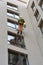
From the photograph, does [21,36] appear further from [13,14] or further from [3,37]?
[13,14]

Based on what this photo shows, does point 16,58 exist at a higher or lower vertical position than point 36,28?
lower

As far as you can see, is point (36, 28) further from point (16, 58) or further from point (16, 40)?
point (16, 58)

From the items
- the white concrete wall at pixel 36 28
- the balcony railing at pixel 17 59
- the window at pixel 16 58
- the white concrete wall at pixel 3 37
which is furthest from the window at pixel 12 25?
the balcony railing at pixel 17 59

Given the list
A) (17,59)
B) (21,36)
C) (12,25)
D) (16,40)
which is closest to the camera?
(17,59)

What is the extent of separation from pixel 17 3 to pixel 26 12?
172 cm

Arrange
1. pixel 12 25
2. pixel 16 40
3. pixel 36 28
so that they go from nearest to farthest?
pixel 16 40
pixel 12 25
pixel 36 28

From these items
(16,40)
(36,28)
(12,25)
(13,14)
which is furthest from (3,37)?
(13,14)

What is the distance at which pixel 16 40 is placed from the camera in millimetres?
15289

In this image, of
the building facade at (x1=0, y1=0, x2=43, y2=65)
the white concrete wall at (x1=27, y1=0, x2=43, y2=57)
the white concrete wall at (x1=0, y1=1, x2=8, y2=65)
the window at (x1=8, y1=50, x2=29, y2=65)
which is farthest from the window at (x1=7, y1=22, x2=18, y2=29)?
the window at (x1=8, y1=50, x2=29, y2=65)

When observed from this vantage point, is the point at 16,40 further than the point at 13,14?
No

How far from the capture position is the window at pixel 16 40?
14.8 m

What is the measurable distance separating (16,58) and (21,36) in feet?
10.3

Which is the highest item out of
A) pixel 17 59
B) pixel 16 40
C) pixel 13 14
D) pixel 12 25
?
pixel 13 14

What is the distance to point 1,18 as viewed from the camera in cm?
1688
